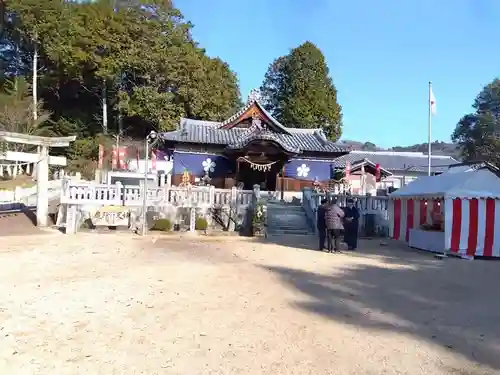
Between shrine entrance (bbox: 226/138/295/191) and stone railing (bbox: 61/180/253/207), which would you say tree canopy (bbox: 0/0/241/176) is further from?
stone railing (bbox: 61/180/253/207)

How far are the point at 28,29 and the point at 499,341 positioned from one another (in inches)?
1378

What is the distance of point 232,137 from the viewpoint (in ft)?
93.1

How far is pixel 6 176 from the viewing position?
28672mm

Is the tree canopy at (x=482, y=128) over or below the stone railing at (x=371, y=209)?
over

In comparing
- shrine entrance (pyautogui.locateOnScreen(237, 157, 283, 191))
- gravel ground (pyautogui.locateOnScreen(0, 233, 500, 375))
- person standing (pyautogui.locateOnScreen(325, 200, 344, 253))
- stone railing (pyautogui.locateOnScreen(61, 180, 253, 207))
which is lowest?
gravel ground (pyautogui.locateOnScreen(0, 233, 500, 375))

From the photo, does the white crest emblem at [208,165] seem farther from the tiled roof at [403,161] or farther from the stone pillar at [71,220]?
the tiled roof at [403,161]

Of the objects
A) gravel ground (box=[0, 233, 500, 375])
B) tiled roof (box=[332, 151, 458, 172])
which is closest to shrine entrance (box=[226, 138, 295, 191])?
gravel ground (box=[0, 233, 500, 375])

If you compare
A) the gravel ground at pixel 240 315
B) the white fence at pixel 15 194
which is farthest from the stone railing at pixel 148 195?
the white fence at pixel 15 194

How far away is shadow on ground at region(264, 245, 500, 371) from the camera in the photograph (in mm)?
5152

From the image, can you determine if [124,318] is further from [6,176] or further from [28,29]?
[28,29]

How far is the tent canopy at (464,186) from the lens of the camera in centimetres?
1204

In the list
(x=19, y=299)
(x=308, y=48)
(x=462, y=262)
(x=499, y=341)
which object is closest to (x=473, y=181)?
(x=462, y=262)

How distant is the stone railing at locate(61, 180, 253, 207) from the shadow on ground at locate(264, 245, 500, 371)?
740cm

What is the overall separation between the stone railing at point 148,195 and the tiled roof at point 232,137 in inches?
354
